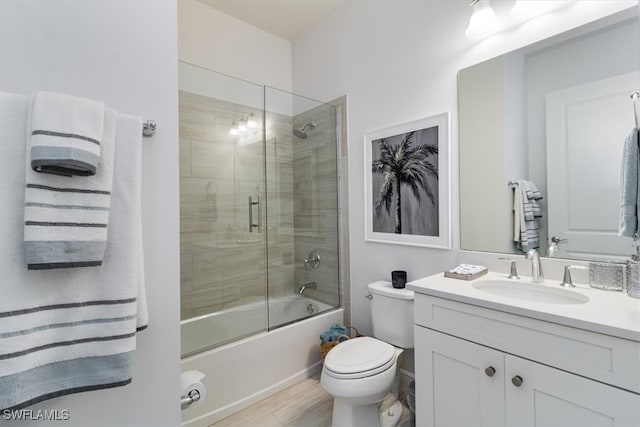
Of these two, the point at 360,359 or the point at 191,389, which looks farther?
the point at 360,359

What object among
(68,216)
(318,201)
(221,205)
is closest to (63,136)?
(68,216)

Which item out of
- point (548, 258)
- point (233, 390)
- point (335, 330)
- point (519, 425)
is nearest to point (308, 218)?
point (335, 330)

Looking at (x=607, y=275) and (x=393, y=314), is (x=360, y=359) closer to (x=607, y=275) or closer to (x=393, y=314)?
(x=393, y=314)

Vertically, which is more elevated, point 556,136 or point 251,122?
point 251,122

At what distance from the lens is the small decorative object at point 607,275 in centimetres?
119

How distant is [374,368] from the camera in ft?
4.82

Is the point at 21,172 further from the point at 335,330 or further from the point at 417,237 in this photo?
the point at 335,330

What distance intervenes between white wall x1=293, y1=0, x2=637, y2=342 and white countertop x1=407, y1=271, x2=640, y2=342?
53 centimetres

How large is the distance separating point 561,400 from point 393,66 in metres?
1.99

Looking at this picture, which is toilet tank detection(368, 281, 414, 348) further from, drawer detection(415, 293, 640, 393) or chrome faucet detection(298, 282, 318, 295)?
chrome faucet detection(298, 282, 318, 295)

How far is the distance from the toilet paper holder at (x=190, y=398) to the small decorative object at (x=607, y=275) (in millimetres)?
1756

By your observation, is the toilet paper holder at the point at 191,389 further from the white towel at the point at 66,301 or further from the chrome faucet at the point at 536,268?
the chrome faucet at the point at 536,268

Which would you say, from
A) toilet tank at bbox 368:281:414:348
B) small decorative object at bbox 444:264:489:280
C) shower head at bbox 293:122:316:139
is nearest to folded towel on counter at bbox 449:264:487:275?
small decorative object at bbox 444:264:489:280

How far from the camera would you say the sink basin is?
123 cm
